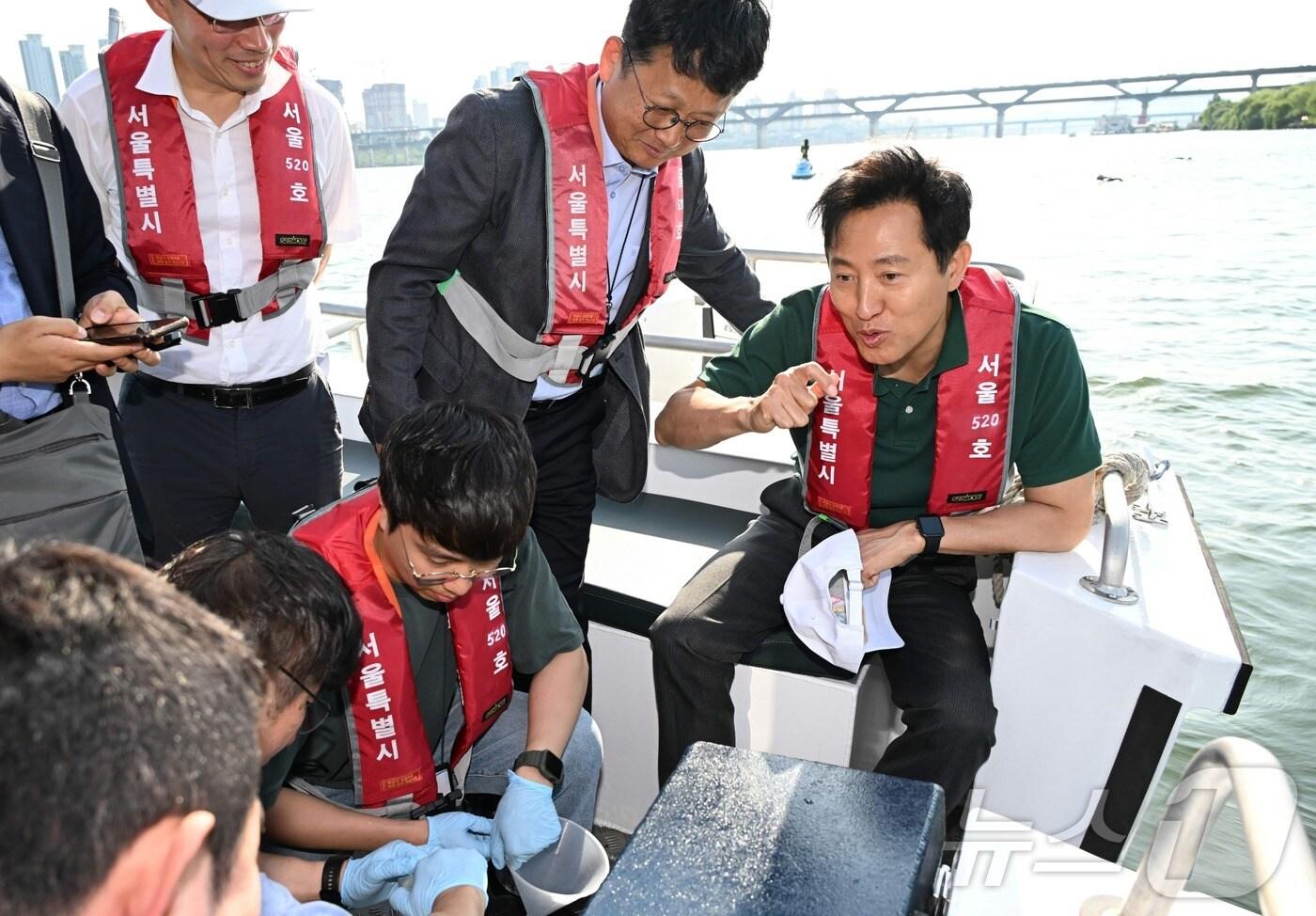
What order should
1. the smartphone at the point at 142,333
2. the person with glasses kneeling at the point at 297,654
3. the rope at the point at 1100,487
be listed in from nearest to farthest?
the person with glasses kneeling at the point at 297,654, the smartphone at the point at 142,333, the rope at the point at 1100,487

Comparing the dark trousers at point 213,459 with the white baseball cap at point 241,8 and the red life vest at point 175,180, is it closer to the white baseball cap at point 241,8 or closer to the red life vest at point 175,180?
the red life vest at point 175,180

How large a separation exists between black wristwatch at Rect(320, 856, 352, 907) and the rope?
1.24 metres

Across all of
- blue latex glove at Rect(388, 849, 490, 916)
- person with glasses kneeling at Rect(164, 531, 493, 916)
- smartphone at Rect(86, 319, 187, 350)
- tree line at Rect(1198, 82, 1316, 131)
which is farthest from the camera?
tree line at Rect(1198, 82, 1316, 131)

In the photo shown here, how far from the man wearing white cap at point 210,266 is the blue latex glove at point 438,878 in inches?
38.9

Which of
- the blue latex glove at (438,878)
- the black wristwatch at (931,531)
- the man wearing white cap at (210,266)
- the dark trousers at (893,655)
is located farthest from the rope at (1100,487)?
the man wearing white cap at (210,266)

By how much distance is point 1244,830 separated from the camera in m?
0.64

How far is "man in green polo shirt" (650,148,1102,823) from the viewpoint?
1.65m

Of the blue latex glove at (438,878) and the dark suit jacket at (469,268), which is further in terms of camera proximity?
the dark suit jacket at (469,268)

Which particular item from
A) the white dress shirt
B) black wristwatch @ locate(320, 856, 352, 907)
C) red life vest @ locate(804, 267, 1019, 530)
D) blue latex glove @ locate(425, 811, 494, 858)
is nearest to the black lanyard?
red life vest @ locate(804, 267, 1019, 530)

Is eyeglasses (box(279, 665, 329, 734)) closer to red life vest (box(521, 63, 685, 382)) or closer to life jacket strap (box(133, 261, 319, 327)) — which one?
red life vest (box(521, 63, 685, 382))

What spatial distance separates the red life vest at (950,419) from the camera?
1783mm

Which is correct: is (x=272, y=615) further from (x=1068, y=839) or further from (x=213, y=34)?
(x=1068, y=839)

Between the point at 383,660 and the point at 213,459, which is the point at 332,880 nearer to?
the point at 383,660

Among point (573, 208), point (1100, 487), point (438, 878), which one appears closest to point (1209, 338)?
point (1100, 487)
